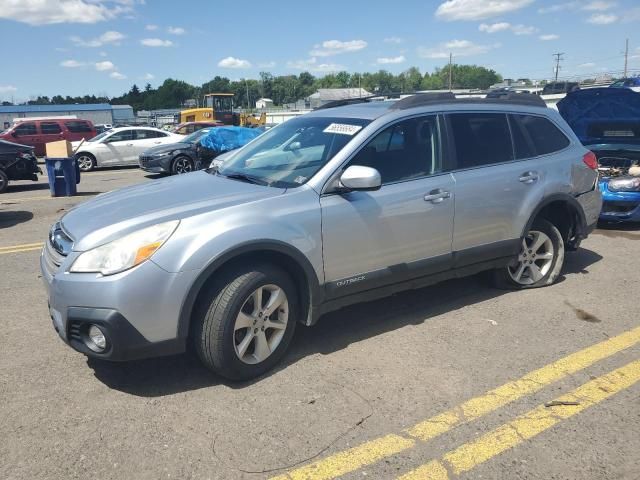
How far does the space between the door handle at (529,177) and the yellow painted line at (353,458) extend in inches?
107

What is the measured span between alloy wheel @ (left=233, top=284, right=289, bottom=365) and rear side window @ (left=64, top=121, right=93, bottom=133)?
2239 centimetres

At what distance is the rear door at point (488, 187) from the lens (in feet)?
14.1

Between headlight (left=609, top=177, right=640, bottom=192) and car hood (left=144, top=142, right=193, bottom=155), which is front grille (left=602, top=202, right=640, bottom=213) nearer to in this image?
headlight (left=609, top=177, right=640, bottom=192)

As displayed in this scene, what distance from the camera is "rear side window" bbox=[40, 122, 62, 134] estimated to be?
2203 centimetres

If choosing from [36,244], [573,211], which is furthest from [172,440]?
[36,244]

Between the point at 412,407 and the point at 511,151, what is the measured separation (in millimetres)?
2613

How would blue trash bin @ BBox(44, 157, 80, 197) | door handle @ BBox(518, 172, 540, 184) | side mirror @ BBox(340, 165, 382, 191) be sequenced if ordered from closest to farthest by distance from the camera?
side mirror @ BBox(340, 165, 382, 191)
door handle @ BBox(518, 172, 540, 184)
blue trash bin @ BBox(44, 157, 80, 197)

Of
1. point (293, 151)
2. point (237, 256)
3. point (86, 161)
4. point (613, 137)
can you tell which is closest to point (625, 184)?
point (613, 137)

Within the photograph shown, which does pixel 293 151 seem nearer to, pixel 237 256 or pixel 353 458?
pixel 237 256

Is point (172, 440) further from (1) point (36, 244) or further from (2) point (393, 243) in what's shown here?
(1) point (36, 244)

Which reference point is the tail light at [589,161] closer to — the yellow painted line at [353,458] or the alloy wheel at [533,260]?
the alloy wheel at [533,260]

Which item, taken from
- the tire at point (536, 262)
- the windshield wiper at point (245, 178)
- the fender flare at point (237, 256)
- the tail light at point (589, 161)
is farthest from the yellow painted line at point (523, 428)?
the tail light at point (589, 161)

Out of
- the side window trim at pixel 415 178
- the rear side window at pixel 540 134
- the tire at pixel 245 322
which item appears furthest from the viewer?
the rear side window at pixel 540 134

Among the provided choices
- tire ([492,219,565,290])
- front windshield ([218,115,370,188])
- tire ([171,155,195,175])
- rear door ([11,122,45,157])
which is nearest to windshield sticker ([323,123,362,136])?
front windshield ([218,115,370,188])
